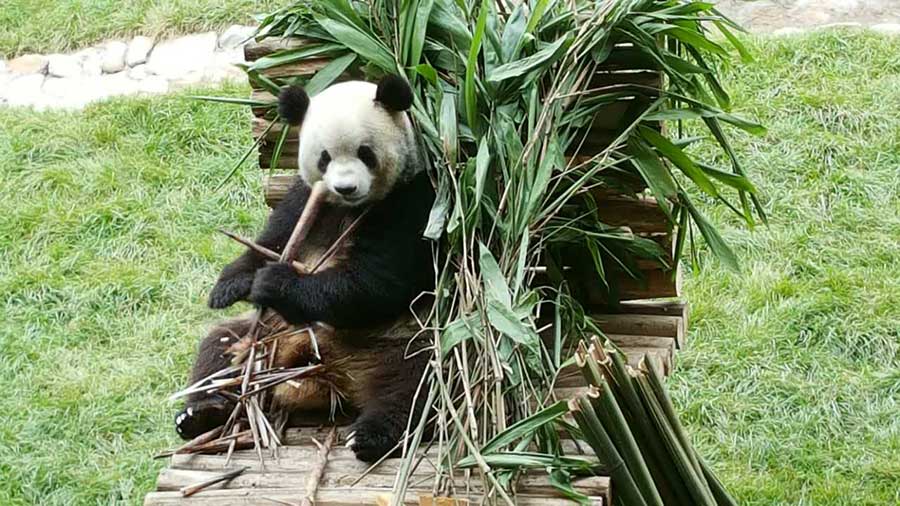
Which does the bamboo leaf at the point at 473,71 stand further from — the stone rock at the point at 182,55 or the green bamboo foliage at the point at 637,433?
the stone rock at the point at 182,55

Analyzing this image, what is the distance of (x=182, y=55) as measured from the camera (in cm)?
818

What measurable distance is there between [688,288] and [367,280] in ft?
8.79

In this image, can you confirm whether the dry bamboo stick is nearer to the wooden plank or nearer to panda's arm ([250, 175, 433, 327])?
panda's arm ([250, 175, 433, 327])

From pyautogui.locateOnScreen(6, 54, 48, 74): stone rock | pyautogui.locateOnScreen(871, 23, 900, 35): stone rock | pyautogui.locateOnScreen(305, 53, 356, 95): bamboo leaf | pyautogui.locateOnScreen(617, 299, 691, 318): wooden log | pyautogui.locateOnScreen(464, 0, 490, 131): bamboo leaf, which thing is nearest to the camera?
pyautogui.locateOnScreen(464, 0, 490, 131): bamboo leaf

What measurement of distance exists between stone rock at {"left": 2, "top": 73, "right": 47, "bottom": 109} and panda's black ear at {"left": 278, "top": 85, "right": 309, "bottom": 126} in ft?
15.5

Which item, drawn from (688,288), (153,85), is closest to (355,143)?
(688,288)

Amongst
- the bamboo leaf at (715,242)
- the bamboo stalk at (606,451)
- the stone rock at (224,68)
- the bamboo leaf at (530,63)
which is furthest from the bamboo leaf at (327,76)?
the stone rock at (224,68)

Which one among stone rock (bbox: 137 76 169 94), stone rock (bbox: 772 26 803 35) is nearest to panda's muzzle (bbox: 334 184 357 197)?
stone rock (bbox: 137 76 169 94)

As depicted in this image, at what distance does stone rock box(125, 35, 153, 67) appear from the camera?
822 centimetres

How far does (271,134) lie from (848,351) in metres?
2.82

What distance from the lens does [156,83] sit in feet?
26.2

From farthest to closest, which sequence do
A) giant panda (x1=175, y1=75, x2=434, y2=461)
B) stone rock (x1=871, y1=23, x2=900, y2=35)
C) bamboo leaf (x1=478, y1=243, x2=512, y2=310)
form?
stone rock (x1=871, y1=23, x2=900, y2=35), giant panda (x1=175, y1=75, x2=434, y2=461), bamboo leaf (x1=478, y1=243, x2=512, y2=310)

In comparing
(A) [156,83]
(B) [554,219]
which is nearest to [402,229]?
(B) [554,219]

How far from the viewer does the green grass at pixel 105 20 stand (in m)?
8.30
